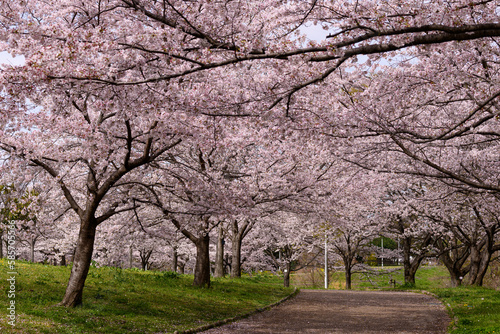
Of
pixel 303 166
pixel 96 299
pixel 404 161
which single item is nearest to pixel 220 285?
pixel 303 166

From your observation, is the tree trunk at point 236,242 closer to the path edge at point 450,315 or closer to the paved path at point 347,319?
the paved path at point 347,319

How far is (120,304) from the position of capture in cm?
1129

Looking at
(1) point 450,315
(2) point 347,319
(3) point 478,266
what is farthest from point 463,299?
(3) point 478,266

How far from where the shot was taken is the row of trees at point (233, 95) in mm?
6145

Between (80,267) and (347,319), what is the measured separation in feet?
26.3

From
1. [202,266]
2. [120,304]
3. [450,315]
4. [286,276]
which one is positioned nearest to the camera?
[120,304]

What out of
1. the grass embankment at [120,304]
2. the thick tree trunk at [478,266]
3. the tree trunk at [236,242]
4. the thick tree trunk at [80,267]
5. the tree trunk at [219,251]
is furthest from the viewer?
the thick tree trunk at [478,266]

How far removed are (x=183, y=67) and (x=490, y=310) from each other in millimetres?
11167

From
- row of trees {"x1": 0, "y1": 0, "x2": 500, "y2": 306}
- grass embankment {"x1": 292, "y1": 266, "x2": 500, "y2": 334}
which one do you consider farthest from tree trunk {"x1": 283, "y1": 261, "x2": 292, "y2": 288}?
row of trees {"x1": 0, "y1": 0, "x2": 500, "y2": 306}

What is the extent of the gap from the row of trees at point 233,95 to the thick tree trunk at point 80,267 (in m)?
0.03

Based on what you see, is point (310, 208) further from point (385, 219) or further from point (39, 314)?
point (385, 219)

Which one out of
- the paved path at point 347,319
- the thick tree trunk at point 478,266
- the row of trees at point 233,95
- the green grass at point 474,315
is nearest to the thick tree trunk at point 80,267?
the row of trees at point 233,95

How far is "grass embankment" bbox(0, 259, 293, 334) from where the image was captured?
8.62 m

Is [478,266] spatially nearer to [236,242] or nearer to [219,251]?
[236,242]
